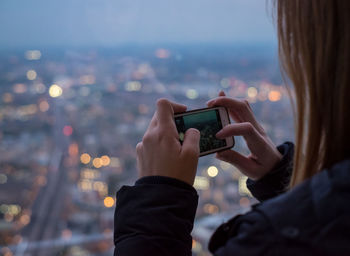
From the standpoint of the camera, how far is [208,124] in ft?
2.61

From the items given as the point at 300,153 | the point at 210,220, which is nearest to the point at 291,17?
the point at 300,153

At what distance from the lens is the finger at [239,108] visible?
82 cm

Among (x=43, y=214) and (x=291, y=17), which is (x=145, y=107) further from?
(x=291, y=17)

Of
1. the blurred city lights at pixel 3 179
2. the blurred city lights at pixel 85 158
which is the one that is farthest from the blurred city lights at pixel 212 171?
the blurred city lights at pixel 3 179

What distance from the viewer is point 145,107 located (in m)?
1.55

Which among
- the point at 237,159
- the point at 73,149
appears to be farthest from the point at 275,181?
the point at 73,149

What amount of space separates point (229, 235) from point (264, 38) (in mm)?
1314

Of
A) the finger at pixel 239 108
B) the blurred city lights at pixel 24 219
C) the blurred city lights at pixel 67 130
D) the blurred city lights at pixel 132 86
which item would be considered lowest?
the blurred city lights at pixel 24 219

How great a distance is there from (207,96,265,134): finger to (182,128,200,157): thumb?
203 mm

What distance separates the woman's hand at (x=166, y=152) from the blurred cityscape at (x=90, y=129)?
83 cm

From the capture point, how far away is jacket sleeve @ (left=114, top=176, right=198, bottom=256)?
53 cm

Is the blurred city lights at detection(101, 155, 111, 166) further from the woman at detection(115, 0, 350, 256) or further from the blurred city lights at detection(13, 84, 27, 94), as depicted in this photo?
the woman at detection(115, 0, 350, 256)

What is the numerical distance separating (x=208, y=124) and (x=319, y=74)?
36 cm

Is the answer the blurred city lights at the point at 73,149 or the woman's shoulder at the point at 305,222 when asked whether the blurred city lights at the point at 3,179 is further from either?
the woman's shoulder at the point at 305,222
